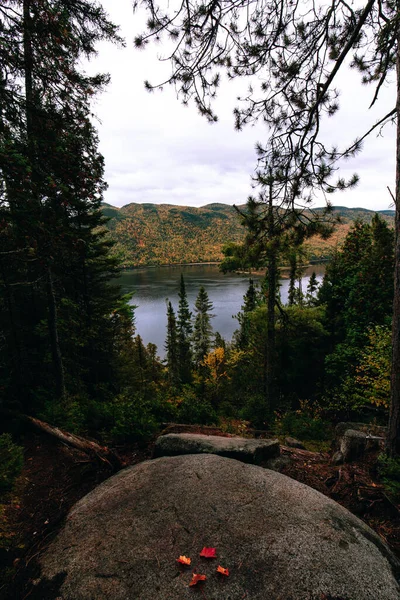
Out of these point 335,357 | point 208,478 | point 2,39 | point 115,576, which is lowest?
point 335,357

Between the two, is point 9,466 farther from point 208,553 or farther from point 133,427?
point 133,427

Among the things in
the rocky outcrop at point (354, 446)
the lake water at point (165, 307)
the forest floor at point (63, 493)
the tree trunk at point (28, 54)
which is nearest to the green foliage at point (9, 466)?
the forest floor at point (63, 493)

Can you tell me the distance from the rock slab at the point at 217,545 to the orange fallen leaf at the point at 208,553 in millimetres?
39

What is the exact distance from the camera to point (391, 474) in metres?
3.49

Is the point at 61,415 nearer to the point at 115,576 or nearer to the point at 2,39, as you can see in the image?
the point at 115,576

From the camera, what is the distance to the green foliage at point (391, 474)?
3.19 metres

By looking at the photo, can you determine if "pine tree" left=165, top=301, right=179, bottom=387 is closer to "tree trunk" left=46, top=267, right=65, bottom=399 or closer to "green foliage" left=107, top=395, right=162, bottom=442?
"tree trunk" left=46, top=267, right=65, bottom=399

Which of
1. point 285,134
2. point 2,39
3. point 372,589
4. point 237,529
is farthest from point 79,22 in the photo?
point 372,589

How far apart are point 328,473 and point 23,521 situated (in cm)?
461

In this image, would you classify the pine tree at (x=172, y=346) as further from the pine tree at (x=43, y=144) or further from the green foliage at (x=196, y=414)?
the green foliage at (x=196, y=414)

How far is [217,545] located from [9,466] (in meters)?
2.30

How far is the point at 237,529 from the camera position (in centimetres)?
253

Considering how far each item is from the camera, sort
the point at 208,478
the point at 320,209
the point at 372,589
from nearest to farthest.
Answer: the point at 372,589 → the point at 208,478 → the point at 320,209

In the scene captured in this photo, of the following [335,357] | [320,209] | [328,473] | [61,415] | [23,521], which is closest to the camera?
[23,521]
